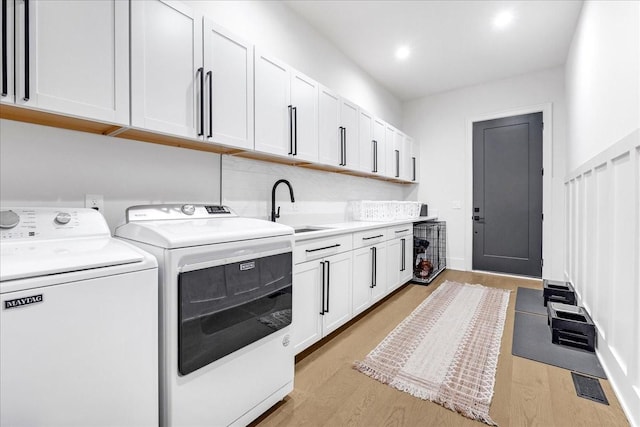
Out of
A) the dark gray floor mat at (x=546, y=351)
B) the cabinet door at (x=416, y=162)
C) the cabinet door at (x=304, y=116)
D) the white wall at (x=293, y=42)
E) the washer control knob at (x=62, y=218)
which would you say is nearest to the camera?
the washer control knob at (x=62, y=218)

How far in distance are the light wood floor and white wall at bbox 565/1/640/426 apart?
23cm

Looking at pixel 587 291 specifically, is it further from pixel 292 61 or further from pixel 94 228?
pixel 94 228

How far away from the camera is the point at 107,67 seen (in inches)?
53.9

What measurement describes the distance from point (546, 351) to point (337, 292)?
5.21 ft

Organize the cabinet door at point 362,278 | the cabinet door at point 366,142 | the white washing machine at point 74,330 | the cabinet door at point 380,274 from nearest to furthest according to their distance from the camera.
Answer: the white washing machine at point 74,330 → the cabinet door at point 362,278 → the cabinet door at point 380,274 → the cabinet door at point 366,142

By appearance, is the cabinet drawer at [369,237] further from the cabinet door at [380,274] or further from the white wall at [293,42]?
the white wall at [293,42]

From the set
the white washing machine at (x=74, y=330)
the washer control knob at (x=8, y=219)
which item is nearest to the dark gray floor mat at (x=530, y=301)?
the white washing machine at (x=74, y=330)

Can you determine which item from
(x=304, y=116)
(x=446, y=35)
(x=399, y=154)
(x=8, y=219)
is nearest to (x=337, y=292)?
(x=304, y=116)

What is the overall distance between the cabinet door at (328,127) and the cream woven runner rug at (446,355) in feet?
5.42

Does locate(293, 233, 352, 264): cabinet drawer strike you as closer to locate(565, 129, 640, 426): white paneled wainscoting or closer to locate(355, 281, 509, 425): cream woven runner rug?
locate(355, 281, 509, 425): cream woven runner rug

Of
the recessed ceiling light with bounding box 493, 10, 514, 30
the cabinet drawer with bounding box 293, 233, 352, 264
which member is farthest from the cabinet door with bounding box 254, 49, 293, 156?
the recessed ceiling light with bounding box 493, 10, 514, 30

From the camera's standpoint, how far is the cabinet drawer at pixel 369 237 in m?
2.73

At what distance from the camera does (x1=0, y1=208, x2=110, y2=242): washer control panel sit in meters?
1.20

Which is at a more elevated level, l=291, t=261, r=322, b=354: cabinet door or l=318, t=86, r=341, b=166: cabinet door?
l=318, t=86, r=341, b=166: cabinet door
